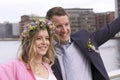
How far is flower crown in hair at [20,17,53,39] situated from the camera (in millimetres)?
2201

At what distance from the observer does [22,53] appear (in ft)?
7.15

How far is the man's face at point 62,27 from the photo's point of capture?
230 centimetres

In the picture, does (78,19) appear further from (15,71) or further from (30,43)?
(15,71)

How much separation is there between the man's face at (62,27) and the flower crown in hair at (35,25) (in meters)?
0.06

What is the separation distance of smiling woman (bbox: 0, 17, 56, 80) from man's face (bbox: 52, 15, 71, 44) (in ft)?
0.18

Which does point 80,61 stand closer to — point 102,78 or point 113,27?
point 102,78

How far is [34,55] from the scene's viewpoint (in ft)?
7.20

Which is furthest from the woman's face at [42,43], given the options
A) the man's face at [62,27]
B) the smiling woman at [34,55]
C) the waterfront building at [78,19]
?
the waterfront building at [78,19]

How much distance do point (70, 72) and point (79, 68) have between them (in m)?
0.07

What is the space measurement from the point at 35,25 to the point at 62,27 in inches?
7.2

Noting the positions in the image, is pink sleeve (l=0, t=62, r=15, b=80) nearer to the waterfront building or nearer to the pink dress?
the pink dress

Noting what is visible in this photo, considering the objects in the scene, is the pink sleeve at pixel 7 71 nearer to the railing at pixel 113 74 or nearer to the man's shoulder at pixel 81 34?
the man's shoulder at pixel 81 34

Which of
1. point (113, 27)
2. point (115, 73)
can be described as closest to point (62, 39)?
point (113, 27)

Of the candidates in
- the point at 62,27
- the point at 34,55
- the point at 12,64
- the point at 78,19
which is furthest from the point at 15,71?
the point at 78,19
